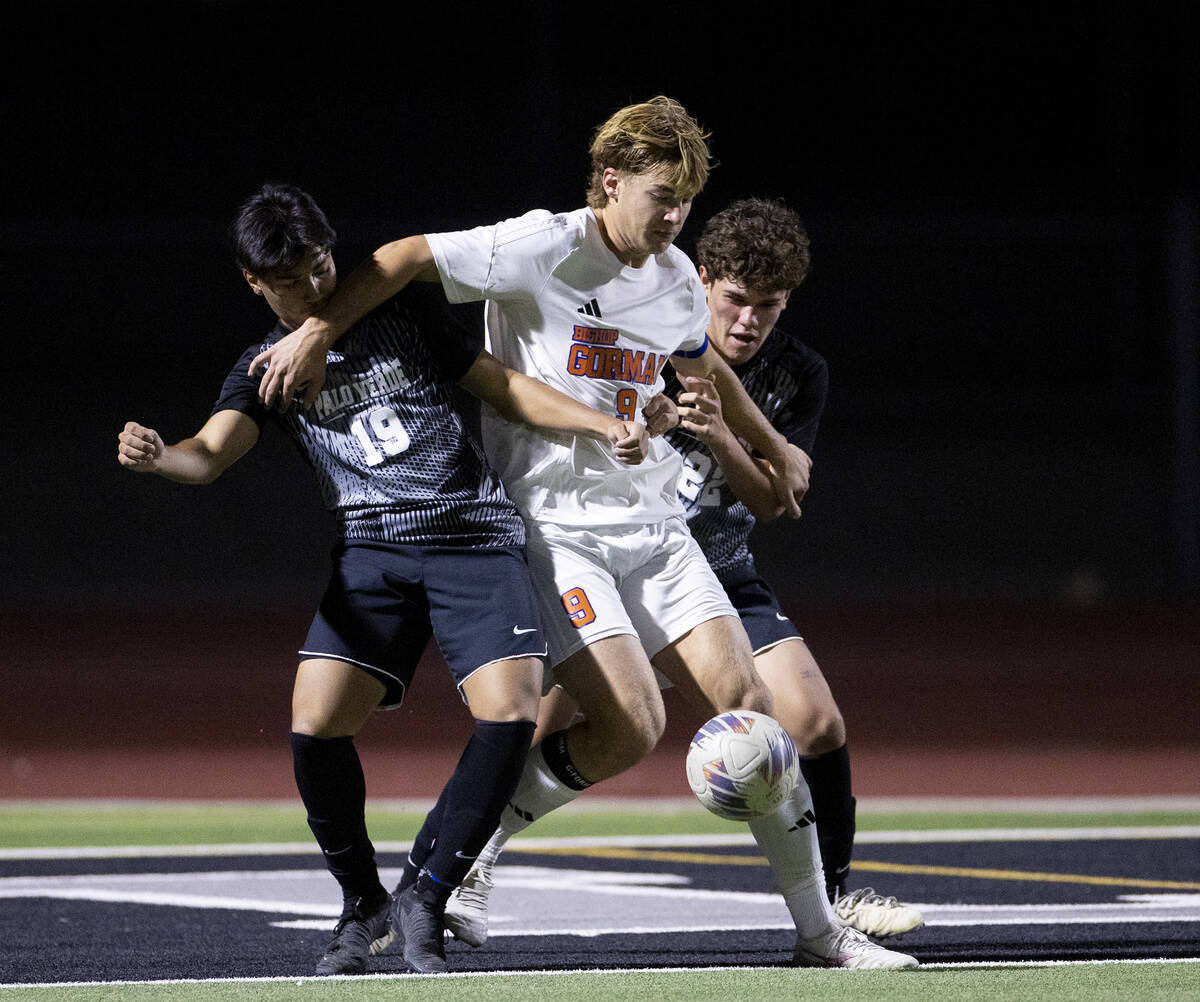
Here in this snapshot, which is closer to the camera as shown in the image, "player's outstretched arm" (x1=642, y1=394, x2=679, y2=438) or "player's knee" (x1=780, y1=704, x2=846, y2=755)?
"player's outstretched arm" (x1=642, y1=394, x2=679, y2=438)

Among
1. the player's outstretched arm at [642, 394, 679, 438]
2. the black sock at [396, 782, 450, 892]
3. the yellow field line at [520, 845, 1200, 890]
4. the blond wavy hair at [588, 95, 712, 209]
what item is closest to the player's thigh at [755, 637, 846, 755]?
the player's outstretched arm at [642, 394, 679, 438]

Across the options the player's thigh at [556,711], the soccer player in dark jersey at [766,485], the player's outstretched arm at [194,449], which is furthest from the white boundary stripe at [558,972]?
the player's outstretched arm at [194,449]

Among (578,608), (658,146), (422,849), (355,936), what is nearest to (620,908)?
(422,849)

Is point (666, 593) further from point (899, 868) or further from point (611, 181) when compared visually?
point (899, 868)

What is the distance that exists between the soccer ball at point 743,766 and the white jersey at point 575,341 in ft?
2.01

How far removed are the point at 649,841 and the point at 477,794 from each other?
3780 millimetres

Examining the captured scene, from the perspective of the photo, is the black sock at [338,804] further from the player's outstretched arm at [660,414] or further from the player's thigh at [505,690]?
the player's outstretched arm at [660,414]

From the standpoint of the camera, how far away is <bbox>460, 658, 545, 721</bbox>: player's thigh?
416 centimetres

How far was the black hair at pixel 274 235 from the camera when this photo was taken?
13.5 feet

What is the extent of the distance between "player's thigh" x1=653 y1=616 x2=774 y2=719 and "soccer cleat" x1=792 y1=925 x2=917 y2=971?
1.85 ft

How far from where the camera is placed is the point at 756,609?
5148 millimetres

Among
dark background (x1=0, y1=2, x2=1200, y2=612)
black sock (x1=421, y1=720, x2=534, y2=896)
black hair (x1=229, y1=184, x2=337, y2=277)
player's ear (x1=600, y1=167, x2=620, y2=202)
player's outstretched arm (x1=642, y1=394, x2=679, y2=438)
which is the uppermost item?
player's ear (x1=600, y1=167, x2=620, y2=202)

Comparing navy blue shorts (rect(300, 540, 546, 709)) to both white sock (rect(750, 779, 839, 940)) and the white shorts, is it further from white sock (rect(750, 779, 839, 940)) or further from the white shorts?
white sock (rect(750, 779, 839, 940))

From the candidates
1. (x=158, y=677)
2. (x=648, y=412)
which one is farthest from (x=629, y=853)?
(x=158, y=677)
